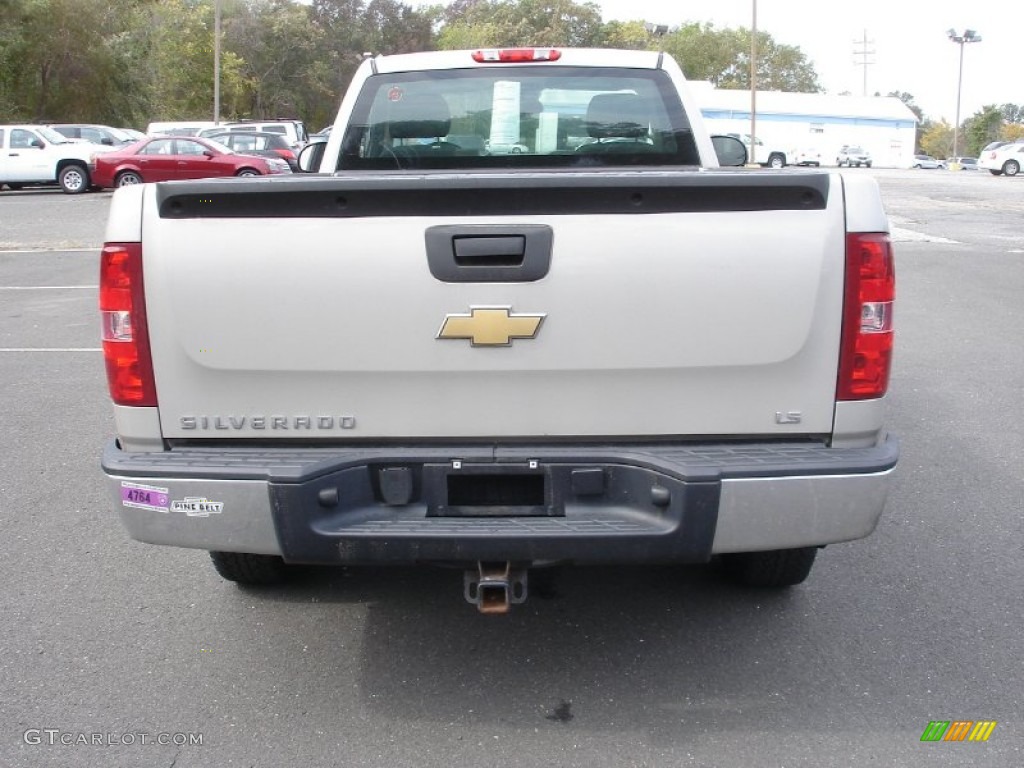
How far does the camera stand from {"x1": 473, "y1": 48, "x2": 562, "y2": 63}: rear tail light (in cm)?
502

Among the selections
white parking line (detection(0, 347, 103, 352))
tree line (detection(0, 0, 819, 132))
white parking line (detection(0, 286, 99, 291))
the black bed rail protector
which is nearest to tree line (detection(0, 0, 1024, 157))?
tree line (detection(0, 0, 819, 132))

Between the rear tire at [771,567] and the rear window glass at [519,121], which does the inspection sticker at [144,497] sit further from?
the rear window glass at [519,121]

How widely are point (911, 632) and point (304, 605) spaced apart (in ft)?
7.32

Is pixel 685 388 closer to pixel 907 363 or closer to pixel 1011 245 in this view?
pixel 907 363

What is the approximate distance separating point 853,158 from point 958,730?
60870mm

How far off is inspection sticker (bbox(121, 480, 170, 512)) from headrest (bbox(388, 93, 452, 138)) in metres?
2.64

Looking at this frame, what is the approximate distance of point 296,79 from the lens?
65.9 m

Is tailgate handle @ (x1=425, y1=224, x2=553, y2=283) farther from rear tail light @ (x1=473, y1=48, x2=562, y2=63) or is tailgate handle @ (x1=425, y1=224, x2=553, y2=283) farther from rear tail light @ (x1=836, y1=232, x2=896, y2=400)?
rear tail light @ (x1=473, y1=48, x2=562, y2=63)

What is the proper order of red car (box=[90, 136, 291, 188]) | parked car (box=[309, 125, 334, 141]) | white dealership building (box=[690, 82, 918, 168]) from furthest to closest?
white dealership building (box=[690, 82, 918, 168]), red car (box=[90, 136, 291, 188]), parked car (box=[309, 125, 334, 141])

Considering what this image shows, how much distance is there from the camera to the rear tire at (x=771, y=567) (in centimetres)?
370

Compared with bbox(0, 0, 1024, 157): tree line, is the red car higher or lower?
lower

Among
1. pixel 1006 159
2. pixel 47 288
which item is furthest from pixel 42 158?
pixel 1006 159

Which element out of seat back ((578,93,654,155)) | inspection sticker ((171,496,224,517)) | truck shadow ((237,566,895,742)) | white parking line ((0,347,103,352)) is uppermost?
seat back ((578,93,654,155))

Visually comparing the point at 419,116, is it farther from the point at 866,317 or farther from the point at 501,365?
→ the point at 866,317
